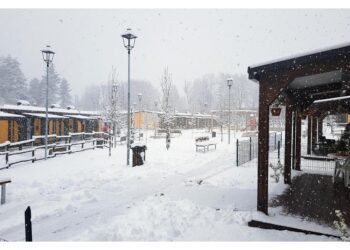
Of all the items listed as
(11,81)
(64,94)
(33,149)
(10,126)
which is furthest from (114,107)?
(64,94)

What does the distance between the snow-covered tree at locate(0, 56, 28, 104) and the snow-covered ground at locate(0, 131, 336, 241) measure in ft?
156

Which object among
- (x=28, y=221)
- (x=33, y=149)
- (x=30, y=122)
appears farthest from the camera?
(x=30, y=122)

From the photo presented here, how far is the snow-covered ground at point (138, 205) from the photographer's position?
19.3ft

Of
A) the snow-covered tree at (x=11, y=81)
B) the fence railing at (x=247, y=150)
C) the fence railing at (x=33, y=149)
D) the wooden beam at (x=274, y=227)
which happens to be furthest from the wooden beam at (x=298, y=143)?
the snow-covered tree at (x=11, y=81)

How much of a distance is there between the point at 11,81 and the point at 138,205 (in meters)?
58.1

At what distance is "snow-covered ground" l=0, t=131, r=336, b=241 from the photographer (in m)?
5.89

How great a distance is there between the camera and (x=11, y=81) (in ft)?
184

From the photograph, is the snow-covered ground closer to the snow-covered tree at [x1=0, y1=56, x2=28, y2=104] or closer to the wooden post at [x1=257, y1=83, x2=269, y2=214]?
the wooden post at [x1=257, y1=83, x2=269, y2=214]

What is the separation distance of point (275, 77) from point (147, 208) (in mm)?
4310

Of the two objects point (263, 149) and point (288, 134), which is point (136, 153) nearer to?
point (288, 134)

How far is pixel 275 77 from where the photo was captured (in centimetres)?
615

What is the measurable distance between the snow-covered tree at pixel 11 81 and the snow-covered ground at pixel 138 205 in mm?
47696

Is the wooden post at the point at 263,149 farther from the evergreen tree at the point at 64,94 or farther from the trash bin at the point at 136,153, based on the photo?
the evergreen tree at the point at 64,94
